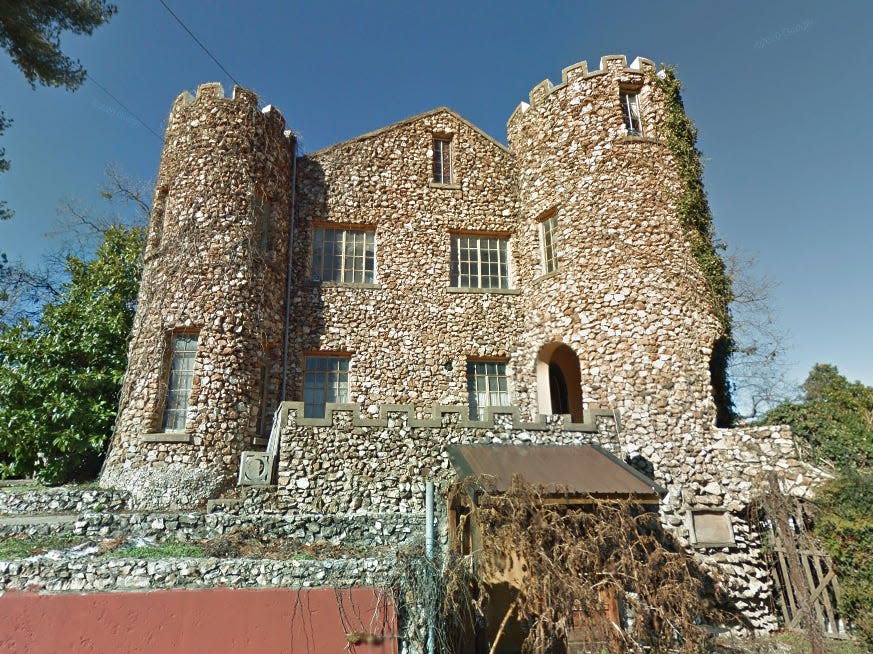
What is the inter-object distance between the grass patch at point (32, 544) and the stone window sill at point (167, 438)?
6.88ft

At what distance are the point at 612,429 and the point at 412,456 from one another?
4.33 metres

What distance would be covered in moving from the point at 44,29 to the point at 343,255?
24.7 feet

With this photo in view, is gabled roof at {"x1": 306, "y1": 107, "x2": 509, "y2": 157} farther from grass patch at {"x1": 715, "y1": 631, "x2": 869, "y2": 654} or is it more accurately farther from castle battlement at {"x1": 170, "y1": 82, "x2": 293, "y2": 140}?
grass patch at {"x1": 715, "y1": 631, "x2": 869, "y2": 654}

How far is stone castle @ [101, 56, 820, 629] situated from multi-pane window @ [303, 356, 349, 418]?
0.18ft

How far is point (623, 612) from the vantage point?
8891 millimetres

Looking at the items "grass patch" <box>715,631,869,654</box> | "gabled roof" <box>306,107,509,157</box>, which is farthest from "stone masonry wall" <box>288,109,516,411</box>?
"grass patch" <box>715,631,869,654</box>

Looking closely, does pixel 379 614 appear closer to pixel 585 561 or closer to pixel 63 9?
pixel 585 561

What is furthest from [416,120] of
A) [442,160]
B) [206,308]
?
[206,308]

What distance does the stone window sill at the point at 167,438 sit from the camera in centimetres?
1049

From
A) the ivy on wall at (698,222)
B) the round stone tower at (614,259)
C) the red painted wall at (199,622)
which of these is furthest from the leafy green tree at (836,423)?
the red painted wall at (199,622)

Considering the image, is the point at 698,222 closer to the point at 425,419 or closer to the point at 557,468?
the point at 557,468

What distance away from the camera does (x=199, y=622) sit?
6.21 m

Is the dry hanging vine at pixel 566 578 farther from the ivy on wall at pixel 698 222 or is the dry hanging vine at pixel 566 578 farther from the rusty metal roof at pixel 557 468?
the ivy on wall at pixel 698 222

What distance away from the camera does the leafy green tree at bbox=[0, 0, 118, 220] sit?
354 inches
